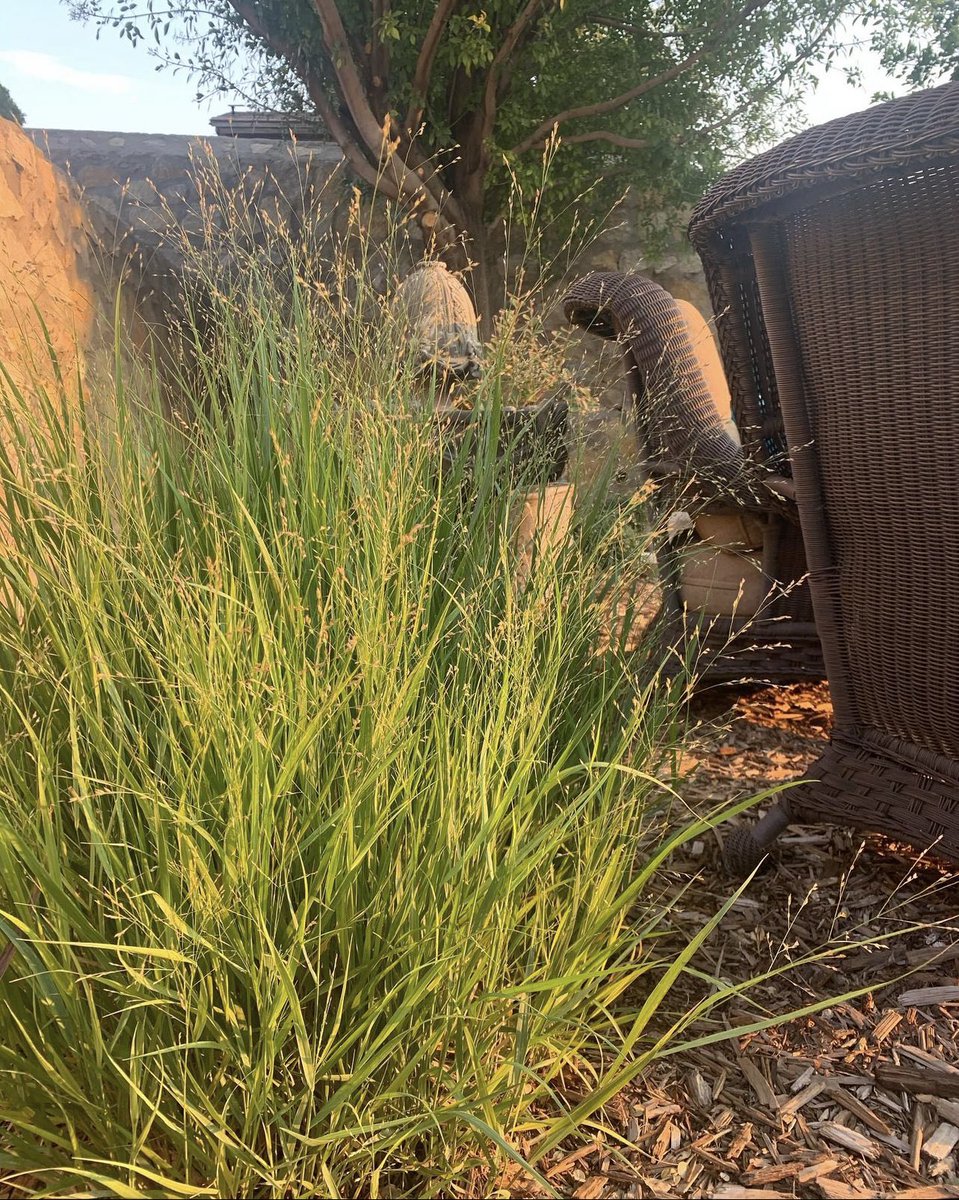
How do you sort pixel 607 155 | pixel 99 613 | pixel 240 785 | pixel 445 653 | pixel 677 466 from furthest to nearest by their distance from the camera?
pixel 607 155 → pixel 677 466 → pixel 445 653 → pixel 99 613 → pixel 240 785

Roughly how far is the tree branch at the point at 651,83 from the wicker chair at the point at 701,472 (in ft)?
17.9

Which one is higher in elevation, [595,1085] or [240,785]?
[240,785]

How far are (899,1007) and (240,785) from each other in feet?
3.54

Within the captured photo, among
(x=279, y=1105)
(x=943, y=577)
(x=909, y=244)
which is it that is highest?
(x=909, y=244)

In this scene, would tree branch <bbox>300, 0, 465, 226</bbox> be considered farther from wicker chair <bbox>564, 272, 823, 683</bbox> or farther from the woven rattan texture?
the woven rattan texture

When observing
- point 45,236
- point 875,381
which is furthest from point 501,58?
point 875,381

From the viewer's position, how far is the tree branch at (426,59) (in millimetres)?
6820

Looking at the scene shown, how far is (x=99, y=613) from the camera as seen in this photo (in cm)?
113

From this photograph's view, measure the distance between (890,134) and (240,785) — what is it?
3.81ft

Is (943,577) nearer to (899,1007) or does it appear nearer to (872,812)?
(872,812)

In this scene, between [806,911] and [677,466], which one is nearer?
[806,911]

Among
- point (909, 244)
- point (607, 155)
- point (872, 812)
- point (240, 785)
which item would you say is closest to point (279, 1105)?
point (240, 785)

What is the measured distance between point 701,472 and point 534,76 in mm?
7040

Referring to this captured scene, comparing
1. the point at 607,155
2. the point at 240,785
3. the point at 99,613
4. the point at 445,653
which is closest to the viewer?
the point at 240,785
